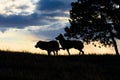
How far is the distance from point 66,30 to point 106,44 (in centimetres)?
552

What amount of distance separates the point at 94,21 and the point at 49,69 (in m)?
35.9

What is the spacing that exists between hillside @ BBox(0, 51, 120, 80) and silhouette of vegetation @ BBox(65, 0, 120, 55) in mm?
28794

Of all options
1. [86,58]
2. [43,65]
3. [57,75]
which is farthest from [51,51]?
[57,75]

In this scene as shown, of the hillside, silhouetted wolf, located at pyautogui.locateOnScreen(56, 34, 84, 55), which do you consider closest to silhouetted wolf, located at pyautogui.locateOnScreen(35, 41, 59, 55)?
silhouetted wolf, located at pyautogui.locateOnScreen(56, 34, 84, 55)

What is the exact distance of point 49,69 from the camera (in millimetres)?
25422

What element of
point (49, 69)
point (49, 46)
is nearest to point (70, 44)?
point (49, 46)

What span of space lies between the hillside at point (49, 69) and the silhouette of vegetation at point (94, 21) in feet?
94.5

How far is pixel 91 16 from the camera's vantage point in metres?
61.2

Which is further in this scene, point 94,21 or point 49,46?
point 94,21

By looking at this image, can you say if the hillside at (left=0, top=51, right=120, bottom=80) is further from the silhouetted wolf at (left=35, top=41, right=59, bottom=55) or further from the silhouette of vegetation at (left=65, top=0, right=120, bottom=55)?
the silhouette of vegetation at (left=65, top=0, right=120, bottom=55)

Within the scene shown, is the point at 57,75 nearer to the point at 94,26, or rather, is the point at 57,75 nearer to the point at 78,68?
the point at 78,68

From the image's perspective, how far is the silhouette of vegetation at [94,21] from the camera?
6044cm

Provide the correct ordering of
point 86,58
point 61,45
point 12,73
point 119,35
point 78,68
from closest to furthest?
1. point 12,73
2. point 78,68
3. point 86,58
4. point 61,45
5. point 119,35

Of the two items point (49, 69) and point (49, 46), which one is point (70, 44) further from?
point (49, 69)
